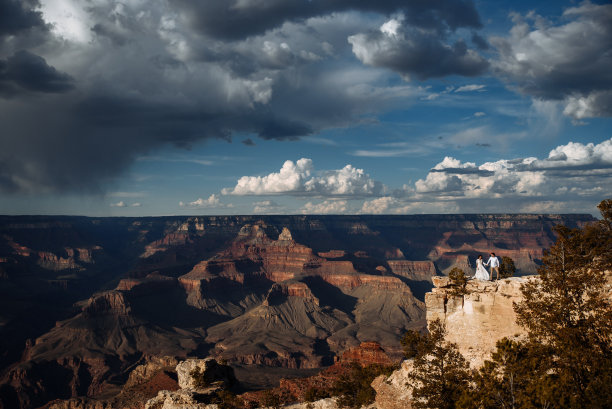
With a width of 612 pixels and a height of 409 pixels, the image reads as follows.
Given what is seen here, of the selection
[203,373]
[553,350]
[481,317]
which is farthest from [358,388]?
[553,350]

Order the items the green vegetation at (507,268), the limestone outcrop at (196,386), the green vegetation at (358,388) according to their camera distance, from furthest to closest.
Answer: the limestone outcrop at (196,386), the green vegetation at (358,388), the green vegetation at (507,268)

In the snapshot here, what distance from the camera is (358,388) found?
54938mm

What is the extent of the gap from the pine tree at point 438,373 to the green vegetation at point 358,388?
9.63 meters

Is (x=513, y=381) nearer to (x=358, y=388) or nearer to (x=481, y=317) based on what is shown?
(x=481, y=317)

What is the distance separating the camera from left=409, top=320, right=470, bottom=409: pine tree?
32.1 m

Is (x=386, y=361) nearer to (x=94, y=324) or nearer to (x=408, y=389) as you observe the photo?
(x=408, y=389)

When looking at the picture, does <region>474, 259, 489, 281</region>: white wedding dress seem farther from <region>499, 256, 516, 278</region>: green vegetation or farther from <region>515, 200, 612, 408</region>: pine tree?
<region>515, 200, 612, 408</region>: pine tree

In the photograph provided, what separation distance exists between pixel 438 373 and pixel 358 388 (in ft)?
77.0

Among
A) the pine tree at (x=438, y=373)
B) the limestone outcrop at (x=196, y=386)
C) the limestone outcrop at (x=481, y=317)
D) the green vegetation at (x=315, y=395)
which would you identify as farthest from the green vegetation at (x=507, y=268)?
the limestone outcrop at (x=196, y=386)

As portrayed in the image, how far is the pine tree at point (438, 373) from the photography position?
3209 centimetres

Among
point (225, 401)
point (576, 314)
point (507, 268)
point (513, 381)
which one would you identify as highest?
point (507, 268)

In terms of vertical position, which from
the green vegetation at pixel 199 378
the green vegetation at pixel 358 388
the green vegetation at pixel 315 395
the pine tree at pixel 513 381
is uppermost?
the pine tree at pixel 513 381

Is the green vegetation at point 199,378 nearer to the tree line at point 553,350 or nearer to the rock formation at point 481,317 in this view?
the tree line at point 553,350

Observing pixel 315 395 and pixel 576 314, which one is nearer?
pixel 576 314
